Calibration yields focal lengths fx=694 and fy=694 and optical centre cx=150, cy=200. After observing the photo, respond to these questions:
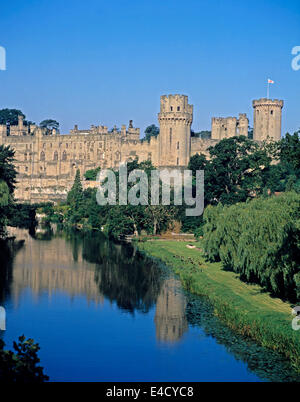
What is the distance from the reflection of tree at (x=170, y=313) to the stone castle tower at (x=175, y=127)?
3125 cm

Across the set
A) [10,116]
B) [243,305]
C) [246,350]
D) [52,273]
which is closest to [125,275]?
[52,273]

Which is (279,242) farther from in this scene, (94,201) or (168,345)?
(94,201)

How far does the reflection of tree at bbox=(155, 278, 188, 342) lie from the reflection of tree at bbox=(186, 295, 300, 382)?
0.33 m

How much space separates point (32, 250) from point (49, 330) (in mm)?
16135

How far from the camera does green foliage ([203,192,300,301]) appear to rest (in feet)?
61.8

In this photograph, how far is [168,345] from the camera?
17297 mm

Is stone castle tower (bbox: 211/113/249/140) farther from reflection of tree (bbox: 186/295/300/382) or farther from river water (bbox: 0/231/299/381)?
reflection of tree (bbox: 186/295/300/382)

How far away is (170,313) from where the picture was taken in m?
20.8

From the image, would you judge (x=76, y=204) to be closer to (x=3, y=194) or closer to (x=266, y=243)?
(x=3, y=194)

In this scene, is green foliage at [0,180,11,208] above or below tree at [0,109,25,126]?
below

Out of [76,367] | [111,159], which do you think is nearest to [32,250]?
[76,367]

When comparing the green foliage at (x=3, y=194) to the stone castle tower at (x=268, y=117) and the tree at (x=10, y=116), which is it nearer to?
the stone castle tower at (x=268, y=117)

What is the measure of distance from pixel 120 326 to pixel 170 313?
2079mm

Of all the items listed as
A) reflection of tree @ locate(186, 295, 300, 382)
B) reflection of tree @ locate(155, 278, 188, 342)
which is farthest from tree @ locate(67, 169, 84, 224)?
reflection of tree @ locate(186, 295, 300, 382)
